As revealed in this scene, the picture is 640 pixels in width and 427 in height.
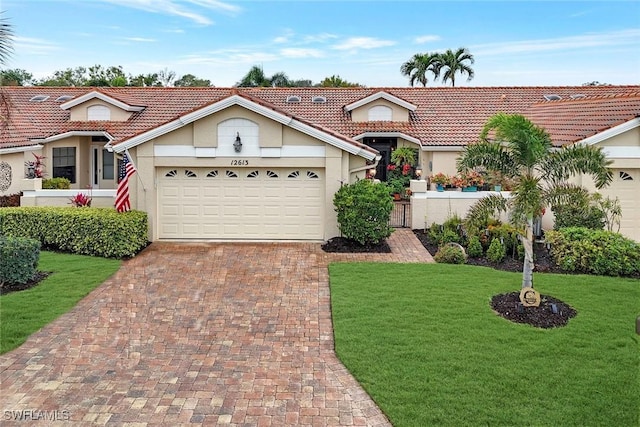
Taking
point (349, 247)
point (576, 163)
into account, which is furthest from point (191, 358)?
point (349, 247)

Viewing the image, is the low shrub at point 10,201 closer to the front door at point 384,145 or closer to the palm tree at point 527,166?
the front door at point 384,145

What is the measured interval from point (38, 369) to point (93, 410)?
5.89 ft

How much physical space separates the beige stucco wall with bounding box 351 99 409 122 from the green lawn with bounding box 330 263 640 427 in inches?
576

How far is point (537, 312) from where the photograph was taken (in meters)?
10.8

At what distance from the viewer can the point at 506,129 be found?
11039 millimetres

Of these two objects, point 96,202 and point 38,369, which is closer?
point 38,369

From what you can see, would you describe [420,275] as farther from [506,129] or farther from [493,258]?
[506,129]

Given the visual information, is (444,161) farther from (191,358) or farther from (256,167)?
(191,358)

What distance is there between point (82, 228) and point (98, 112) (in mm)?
12109

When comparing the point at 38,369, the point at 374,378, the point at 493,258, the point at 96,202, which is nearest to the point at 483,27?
the point at 493,258

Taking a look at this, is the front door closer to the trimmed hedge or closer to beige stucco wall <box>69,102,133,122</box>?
beige stucco wall <box>69,102,133,122</box>

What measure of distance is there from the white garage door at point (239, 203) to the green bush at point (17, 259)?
5.02 metres

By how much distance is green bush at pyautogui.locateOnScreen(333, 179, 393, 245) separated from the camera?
16312 mm

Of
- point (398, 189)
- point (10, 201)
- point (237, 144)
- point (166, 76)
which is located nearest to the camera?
point (237, 144)
